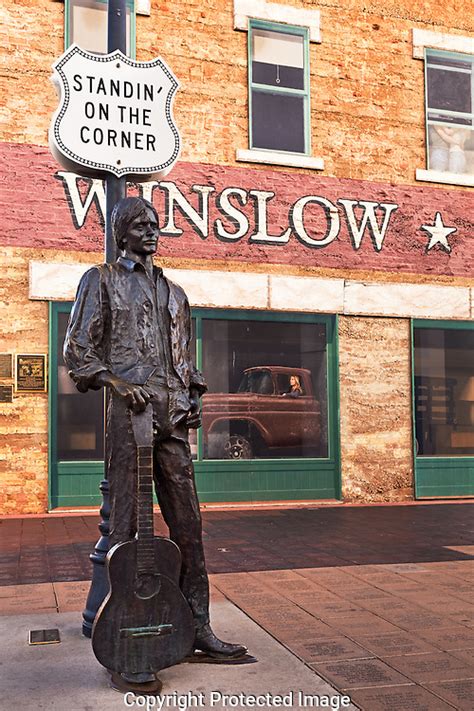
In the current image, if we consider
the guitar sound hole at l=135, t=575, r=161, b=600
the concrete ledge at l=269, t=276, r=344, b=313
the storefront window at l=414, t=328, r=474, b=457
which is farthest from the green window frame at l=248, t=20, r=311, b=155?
the guitar sound hole at l=135, t=575, r=161, b=600

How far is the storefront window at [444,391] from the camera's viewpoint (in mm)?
12977

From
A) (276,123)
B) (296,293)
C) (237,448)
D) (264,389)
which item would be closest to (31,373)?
(237,448)

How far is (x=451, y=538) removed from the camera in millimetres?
9000

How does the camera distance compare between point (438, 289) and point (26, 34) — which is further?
point (438, 289)

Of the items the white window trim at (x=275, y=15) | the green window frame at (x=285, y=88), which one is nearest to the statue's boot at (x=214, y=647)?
the green window frame at (x=285, y=88)

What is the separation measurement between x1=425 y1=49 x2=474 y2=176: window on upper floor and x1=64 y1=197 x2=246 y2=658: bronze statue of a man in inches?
391

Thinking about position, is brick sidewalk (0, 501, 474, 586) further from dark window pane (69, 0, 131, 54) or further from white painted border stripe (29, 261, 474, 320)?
dark window pane (69, 0, 131, 54)

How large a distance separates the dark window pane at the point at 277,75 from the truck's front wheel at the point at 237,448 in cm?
534

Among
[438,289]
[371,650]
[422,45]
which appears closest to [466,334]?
[438,289]

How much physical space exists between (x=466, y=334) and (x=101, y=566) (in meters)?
9.73

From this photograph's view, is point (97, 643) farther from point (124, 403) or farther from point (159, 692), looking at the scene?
point (124, 403)

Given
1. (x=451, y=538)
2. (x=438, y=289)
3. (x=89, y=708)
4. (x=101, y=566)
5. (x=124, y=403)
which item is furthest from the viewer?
(x=438, y=289)

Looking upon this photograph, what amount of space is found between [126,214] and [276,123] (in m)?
8.67

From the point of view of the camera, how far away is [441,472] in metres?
13.0
